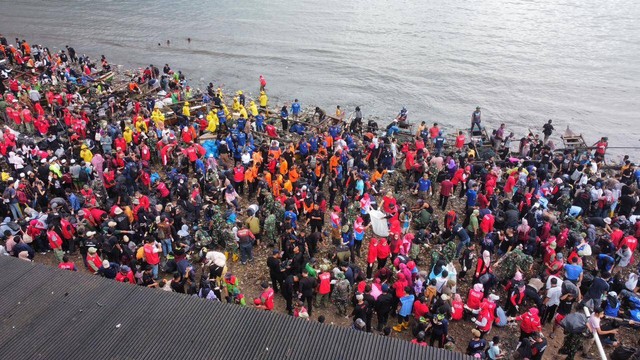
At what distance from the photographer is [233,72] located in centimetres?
3859

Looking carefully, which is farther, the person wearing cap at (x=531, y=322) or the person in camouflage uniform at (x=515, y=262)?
the person in camouflage uniform at (x=515, y=262)

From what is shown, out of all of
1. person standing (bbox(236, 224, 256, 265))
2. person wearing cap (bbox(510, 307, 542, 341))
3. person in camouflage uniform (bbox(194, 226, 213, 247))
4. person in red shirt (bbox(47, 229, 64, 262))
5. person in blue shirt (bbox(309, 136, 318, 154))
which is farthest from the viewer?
person in blue shirt (bbox(309, 136, 318, 154))

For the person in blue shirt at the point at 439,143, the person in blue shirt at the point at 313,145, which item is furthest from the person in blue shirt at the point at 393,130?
the person in blue shirt at the point at 313,145

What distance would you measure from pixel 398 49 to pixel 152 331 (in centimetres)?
4164

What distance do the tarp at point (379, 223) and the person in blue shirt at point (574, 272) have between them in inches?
213

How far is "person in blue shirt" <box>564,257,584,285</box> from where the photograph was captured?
12.3 m

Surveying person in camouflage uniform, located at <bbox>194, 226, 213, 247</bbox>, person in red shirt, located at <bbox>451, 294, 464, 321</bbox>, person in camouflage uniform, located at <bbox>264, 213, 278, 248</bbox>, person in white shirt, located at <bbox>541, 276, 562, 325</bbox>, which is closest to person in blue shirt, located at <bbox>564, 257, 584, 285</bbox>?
person in white shirt, located at <bbox>541, 276, 562, 325</bbox>

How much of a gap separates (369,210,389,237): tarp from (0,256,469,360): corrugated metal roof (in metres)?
7.47

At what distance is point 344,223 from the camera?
50.9 feet

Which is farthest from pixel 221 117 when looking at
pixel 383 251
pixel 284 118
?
pixel 383 251

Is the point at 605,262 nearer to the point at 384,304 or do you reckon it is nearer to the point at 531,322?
the point at 531,322

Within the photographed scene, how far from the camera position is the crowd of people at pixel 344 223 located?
11945mm

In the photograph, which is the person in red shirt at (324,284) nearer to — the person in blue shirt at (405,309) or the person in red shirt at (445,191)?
the person in blue shirt at (405,309)

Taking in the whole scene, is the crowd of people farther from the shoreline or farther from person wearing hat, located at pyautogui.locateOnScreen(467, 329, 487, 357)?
the shoreline
